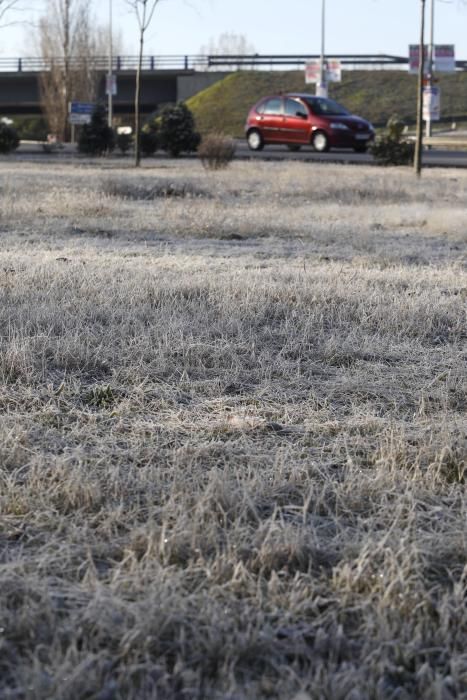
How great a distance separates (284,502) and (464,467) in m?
0.68

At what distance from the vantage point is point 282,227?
1042 cm

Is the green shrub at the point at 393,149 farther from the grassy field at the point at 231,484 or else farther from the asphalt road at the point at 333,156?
the grassy field at the point at 231,484

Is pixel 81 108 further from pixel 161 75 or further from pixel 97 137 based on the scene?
pixel 161 75

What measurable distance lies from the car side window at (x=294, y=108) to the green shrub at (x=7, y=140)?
9205 millimetres

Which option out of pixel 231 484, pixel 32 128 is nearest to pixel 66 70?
pixel 32 128

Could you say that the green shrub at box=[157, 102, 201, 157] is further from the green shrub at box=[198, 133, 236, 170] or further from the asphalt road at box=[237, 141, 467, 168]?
the green shrub at box=[198, 133, 236, 170]

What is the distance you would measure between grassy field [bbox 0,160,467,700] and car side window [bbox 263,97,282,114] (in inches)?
857

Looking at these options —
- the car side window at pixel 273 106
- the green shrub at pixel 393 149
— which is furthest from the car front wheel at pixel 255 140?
the green shrub at pixel 393 149

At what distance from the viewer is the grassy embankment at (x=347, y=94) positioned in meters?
52.0

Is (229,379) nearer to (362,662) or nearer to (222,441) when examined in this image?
(222,441)

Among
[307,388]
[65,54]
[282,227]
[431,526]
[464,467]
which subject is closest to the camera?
[431,526]

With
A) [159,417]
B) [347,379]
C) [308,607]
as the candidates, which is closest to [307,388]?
[347,379]

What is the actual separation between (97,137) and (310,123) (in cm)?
753

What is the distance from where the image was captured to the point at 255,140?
95.6 feet
